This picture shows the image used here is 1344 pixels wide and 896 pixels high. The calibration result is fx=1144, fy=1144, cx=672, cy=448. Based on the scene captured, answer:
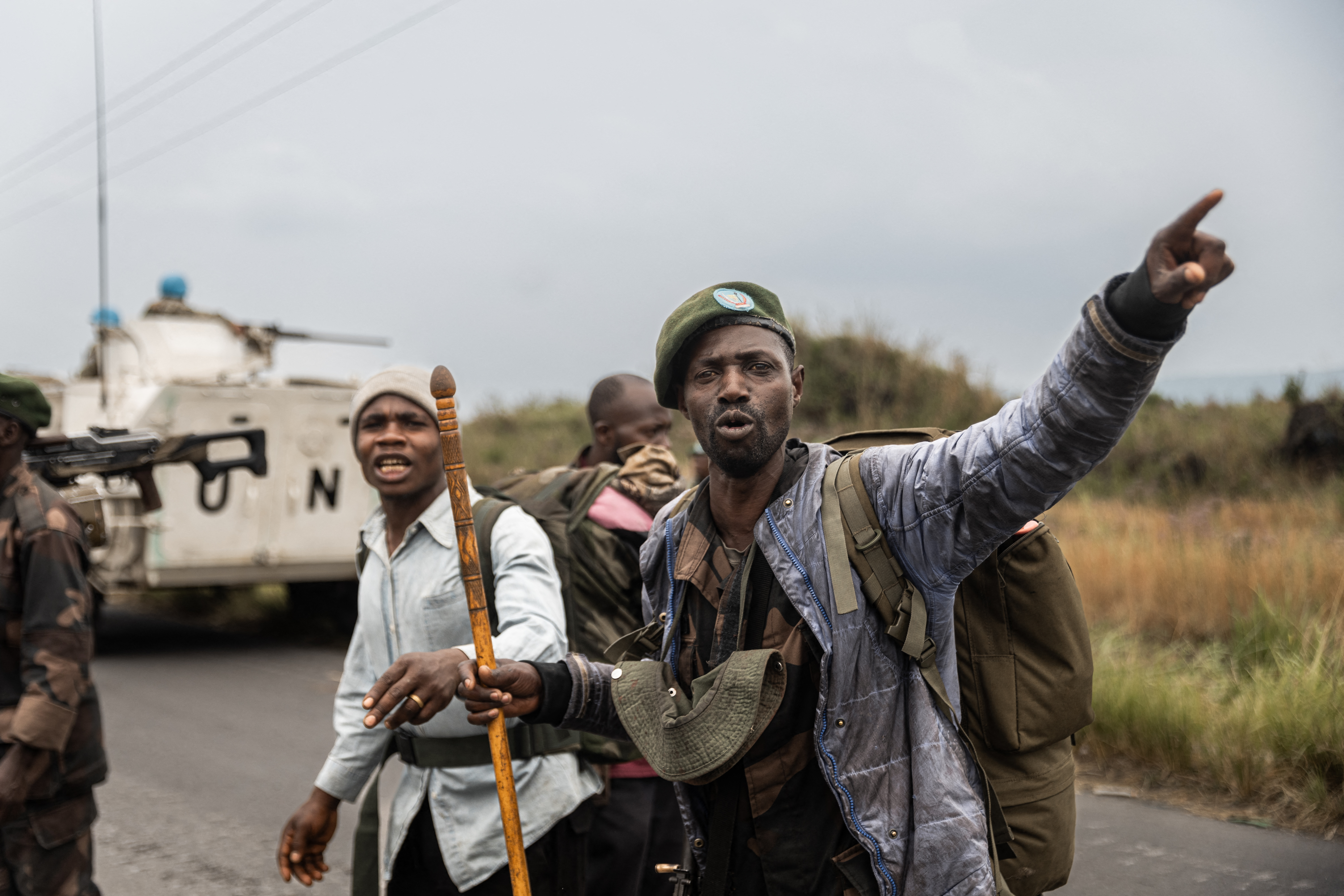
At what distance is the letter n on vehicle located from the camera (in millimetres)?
10312

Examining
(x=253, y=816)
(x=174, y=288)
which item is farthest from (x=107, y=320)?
(x=253, y=816)

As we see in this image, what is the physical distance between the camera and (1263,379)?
15125 millimetres

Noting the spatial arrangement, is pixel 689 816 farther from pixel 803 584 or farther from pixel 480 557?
pixel 480 557

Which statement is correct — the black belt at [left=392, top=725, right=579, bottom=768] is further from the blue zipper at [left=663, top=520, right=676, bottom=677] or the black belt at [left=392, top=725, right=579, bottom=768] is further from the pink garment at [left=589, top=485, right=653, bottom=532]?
the blue zipper at [left=663, top=520, right=676, bottom=677]

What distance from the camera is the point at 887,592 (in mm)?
1841

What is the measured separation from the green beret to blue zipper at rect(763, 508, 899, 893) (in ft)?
1.32

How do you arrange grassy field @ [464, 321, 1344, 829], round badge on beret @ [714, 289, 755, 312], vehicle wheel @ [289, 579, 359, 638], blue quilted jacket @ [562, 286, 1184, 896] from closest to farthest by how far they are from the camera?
blue quilted jacket @ [562, 286, 1184, 896], round badge on beret @ [714, 289, 755, 312], grassy field @ [464, 321, 1344, 829], vehicle wheel @ [289, 579, 359, 638]

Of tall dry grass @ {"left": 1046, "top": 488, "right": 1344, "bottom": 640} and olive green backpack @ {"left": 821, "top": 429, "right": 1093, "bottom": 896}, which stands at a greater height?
olive green backpack @ {"left": 821, "top": 429, "right": 1093, "bottom": 896}

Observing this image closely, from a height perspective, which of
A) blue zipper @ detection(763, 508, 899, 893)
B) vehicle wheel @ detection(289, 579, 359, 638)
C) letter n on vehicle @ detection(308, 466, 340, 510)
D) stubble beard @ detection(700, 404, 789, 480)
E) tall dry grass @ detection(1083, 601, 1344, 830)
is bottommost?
vehicle wheel @ detection(289, 579, 359, 638)

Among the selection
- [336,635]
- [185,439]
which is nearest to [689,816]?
[185,439]

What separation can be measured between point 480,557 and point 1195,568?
18.5ft

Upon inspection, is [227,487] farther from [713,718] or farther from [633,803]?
[713,718]

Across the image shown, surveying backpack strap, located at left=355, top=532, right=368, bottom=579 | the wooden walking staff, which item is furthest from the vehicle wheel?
the wooden walking staff

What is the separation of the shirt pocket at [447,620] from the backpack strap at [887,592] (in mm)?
1113
